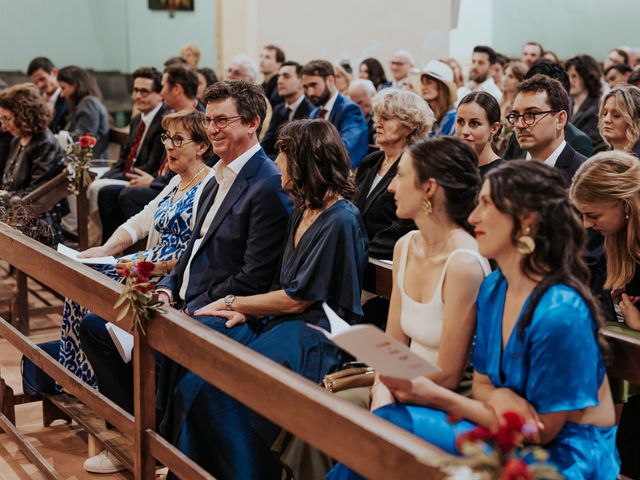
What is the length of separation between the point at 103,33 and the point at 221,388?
11.0 meters

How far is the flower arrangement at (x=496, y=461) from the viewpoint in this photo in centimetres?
157

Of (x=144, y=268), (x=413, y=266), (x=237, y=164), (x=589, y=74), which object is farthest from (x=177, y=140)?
(x=589, y=74)

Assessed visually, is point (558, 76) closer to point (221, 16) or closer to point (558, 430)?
point (558, 430)

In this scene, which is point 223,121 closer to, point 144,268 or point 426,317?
point 144,268

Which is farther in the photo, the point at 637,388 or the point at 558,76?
the point at 558,76

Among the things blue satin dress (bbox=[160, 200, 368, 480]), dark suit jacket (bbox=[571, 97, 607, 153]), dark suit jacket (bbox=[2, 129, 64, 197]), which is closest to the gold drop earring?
blue satin dress (bbox=[160, 200, 368, 480])

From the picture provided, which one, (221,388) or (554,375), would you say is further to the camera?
(221,388)

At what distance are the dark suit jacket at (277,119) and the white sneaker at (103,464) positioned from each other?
3.72 m

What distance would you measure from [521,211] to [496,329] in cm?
33

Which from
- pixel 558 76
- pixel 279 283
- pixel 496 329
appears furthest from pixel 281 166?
pixel 558 76

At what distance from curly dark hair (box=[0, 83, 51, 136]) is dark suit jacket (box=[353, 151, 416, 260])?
321cm

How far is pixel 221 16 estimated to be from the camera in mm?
12789

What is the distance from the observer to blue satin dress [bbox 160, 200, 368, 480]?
10.4 feet

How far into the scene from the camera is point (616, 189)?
113 inches
